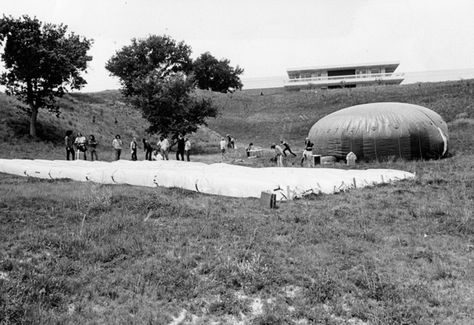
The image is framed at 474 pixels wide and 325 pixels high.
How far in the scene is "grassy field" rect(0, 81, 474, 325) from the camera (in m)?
5.10

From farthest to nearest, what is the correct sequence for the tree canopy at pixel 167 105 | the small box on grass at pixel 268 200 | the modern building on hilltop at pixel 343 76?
the modern building on hilltop at pixel 343 76
the tree canopy at pixel 167 105
the small box on grass at pixel 268 200

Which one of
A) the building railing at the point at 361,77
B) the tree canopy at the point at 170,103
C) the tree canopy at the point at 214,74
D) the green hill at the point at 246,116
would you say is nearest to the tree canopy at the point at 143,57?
the green hill at the point at 246,116

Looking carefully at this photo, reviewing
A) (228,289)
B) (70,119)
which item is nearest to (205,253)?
(228,289)

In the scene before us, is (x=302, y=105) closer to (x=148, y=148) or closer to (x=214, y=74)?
(x=214, y=74)

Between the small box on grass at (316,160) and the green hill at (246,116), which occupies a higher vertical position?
the green hill at (246,116)

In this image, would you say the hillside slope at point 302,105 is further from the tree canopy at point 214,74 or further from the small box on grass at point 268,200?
the small box on grass at point 268,200

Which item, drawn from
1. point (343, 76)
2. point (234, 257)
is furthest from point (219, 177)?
point (343, 76)

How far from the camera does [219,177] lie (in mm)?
12344

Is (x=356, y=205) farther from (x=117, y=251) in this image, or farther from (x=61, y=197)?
(x=61, y=197)

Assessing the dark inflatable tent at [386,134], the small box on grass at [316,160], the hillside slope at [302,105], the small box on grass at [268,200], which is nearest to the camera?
the small box on grass at [268,200]

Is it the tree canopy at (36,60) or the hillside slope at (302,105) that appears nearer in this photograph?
the tree canopy at (36,60)

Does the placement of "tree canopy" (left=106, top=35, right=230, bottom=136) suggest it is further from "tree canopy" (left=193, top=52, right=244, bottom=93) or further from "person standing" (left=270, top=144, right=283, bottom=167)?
"tree canopy" (left=193, top=52, right=244, bottom=93)

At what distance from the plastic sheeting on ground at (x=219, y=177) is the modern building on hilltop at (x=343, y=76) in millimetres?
59615

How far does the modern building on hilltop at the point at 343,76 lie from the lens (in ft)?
235
